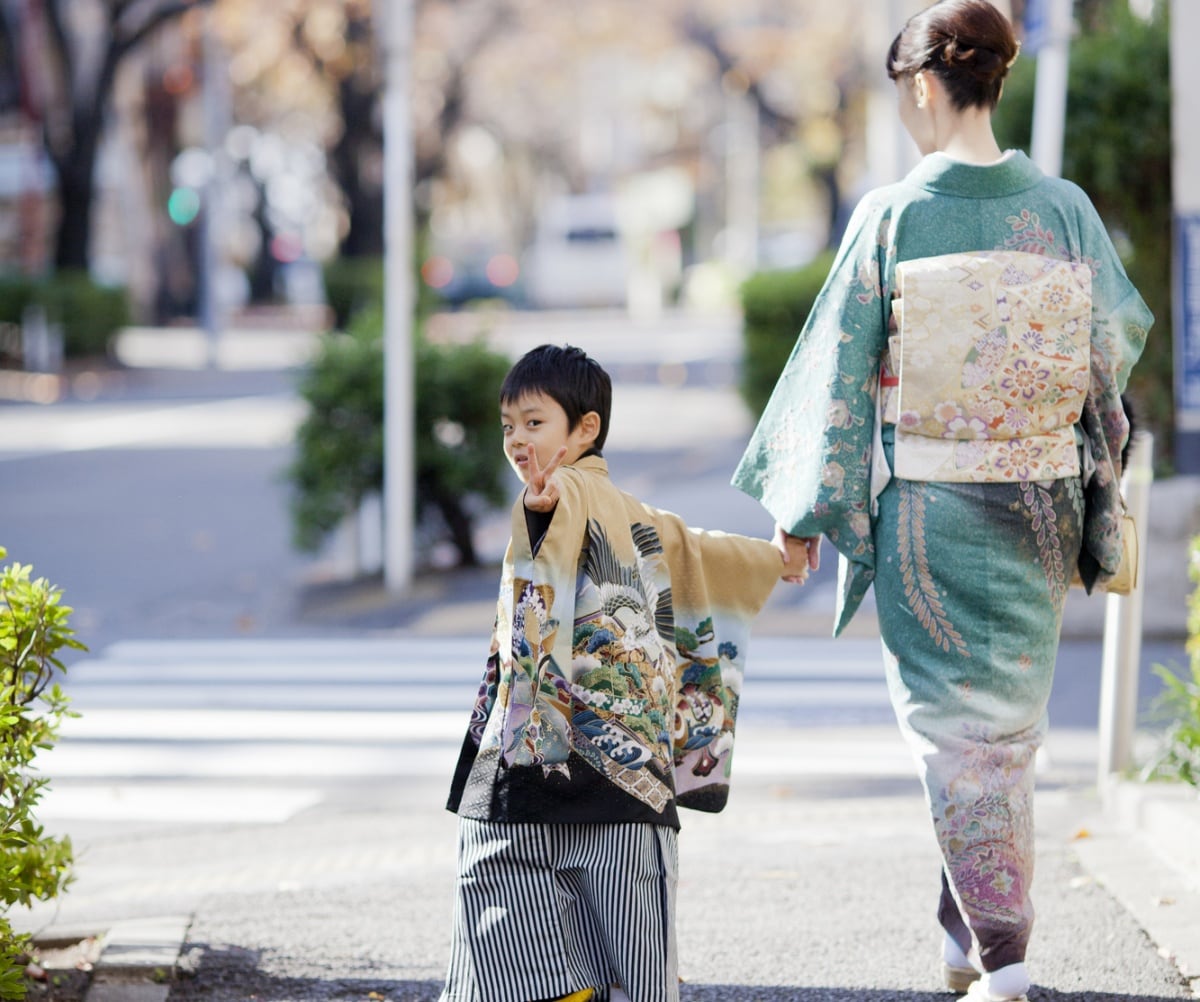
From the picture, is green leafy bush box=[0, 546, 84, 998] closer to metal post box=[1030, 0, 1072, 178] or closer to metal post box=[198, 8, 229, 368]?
metal post box=[1030, 0, 1072, 178]

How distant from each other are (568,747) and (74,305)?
23295 millimetres

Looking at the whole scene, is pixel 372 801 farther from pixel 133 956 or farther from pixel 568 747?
pixel 568 747

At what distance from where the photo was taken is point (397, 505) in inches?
355

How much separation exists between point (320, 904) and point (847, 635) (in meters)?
4.47

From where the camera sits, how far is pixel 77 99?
25.7 meters

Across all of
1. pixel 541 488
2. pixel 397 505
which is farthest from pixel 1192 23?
pixel 541 488

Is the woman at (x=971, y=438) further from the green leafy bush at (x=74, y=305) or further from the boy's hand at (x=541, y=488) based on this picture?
the green leafy bush at (x=74, y=305)

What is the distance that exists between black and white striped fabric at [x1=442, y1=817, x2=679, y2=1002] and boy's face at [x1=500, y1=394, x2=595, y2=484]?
2.10 ft

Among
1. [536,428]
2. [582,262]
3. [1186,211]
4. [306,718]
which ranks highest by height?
[1186,211]

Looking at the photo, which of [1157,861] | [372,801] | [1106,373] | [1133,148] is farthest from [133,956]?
[1133,148]

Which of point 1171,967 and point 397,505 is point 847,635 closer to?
point 397,505

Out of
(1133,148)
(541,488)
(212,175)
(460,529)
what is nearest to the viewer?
(541,488)

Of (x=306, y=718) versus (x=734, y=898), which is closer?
(x=734, y=898)

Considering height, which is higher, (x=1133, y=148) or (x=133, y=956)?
(x=1133, y=148)
